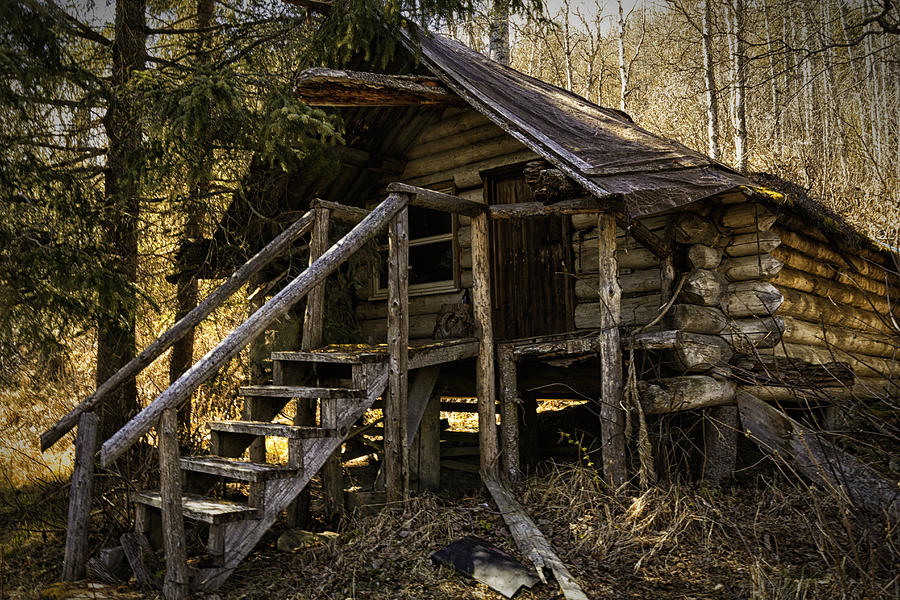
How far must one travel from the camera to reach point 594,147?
6508mm

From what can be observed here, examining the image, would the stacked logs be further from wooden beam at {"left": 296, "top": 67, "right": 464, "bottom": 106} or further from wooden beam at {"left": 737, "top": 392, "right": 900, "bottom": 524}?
wooden beam at {"left": 296, "top": 67, "right": 464, "bottom": 106}

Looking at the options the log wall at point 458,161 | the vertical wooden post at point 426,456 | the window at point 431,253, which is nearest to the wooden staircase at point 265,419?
the vertical wooden post at point 426,456

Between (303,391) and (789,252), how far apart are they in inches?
229

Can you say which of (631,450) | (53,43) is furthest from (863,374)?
(53,43)

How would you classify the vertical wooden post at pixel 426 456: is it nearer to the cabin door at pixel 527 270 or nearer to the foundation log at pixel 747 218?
the cabin door at pixel 527 270

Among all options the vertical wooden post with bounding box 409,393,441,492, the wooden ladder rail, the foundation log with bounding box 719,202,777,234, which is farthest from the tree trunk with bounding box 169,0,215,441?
the foundation log with bounding box 719,202,777,234

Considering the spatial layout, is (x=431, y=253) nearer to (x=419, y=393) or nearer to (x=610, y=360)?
(x=419, y=393)

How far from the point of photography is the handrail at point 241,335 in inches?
163

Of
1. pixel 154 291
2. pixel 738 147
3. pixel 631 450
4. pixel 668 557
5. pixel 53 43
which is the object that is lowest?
pixel 668 557

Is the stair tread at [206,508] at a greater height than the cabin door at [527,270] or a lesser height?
lesser

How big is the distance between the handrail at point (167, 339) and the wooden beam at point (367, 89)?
1.24 metres

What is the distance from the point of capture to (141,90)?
725cm

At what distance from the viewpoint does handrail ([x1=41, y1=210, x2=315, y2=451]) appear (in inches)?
198

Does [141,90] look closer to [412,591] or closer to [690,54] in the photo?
[412,591]
